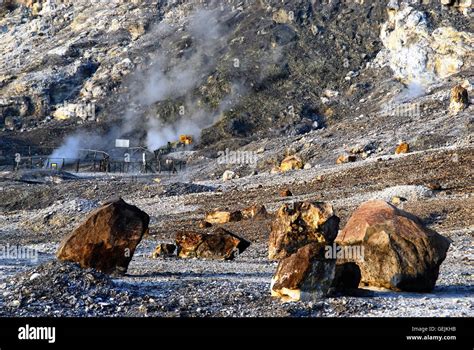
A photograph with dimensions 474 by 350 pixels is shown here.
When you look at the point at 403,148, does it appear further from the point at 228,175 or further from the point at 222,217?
the point at 222,217

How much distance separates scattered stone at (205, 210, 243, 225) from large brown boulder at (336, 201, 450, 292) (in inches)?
610

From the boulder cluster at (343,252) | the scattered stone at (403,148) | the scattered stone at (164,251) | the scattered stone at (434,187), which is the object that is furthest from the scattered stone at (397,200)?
the boulder cluster at (343,252)

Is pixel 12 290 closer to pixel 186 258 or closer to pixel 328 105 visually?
pixel 186 258

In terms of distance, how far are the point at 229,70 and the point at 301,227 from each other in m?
53.9

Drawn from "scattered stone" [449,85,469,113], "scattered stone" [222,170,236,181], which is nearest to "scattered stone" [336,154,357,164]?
"scattered stone" [222,170,236,181]

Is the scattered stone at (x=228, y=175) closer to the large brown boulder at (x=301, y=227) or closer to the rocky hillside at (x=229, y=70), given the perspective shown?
the rocky hillside at (x=229, y=70)

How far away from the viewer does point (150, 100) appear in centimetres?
7412

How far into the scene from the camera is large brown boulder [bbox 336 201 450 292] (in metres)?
13.3

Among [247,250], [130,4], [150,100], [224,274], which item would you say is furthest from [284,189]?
[130,4]

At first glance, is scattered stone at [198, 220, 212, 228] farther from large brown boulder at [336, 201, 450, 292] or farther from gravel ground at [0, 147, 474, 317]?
large brown boulder at [336, 201, 450, 292]

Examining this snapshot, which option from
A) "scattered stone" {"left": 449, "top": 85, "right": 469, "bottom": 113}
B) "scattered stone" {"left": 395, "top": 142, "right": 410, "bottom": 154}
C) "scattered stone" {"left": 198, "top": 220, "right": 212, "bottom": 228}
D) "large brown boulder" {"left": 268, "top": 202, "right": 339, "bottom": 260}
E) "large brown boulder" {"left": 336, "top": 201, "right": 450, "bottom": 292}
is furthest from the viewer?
"scattered stone" {"left": 449, "top": 85, "right": 469, "bottom": 113}
